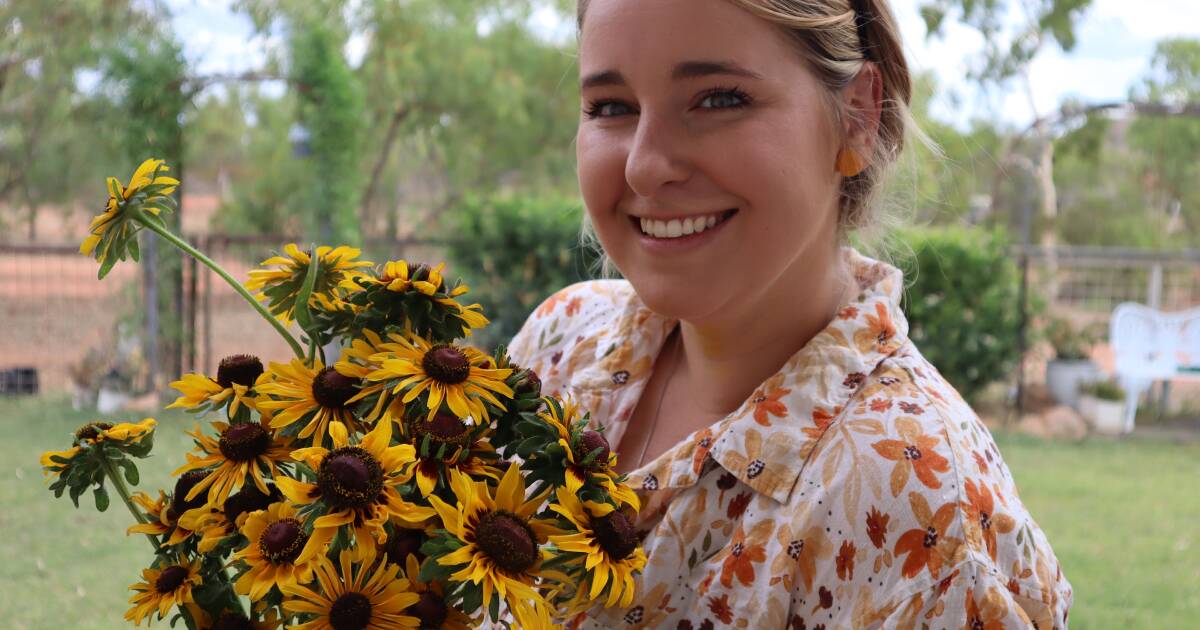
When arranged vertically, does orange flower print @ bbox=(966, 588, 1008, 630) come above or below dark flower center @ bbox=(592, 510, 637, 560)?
below

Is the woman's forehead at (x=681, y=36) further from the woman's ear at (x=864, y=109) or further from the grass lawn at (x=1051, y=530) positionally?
the grass lawn at (x=1051, y=530)

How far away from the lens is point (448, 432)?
693mm

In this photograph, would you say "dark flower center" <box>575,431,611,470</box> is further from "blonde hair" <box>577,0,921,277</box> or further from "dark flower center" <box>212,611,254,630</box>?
"blonde hair" <box>577,0,921,277</box>

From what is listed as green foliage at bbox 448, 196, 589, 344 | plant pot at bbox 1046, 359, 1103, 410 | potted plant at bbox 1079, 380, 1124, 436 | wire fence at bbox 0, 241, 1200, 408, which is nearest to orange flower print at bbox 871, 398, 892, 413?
wire fence at bbox 0, 241, 1200, 408

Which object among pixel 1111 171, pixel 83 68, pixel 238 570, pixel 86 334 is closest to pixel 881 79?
pixel 238 570

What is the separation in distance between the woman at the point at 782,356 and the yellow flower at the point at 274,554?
0.38m

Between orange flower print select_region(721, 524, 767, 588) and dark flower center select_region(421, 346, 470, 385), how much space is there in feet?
1.22

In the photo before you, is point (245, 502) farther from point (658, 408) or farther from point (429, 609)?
point (658, 408)

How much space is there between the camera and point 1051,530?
426 centimetres

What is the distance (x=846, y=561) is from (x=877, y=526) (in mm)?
Result: 40

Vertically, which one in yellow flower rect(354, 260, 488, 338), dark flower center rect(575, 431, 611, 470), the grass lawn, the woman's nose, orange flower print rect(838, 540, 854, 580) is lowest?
the grass lawn

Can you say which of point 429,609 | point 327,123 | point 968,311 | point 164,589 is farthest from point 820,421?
point 327,123

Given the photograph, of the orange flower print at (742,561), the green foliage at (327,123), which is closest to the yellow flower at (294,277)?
the orange flower print at (742,561)

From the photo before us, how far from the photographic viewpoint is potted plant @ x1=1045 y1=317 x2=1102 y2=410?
7023 mm
